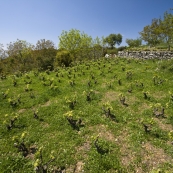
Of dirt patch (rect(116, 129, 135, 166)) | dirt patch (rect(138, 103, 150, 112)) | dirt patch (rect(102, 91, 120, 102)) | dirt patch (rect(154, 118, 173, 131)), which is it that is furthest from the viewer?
dirt patch (rect(102, 91, 120, 102))

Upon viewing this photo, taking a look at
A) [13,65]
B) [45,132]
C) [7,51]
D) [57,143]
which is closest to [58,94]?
[45,132]

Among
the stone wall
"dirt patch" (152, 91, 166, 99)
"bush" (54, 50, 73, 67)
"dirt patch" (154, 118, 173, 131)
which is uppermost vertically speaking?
"bush" (54, 50, 73, 67)

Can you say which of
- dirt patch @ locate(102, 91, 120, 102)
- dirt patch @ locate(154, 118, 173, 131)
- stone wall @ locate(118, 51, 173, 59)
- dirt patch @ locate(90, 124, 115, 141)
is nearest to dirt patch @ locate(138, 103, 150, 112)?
dirt patch @ locate(154, 118, 173, 131)

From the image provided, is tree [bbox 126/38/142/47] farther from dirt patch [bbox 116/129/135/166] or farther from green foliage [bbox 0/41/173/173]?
dirt patch [bbox 116/129/135/166]

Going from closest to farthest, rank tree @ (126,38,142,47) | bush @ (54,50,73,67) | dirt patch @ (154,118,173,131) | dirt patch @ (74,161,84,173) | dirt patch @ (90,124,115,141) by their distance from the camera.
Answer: dirt patch @ (74,161,84,173)
dirt patch @ (90,124,115,141)
dirt patch @ (154,118,173,131)
bush @ (54,50,73,67)
tree @ (126,38,142,47)

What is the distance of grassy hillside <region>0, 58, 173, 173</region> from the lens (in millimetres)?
6398

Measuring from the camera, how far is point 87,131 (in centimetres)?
855

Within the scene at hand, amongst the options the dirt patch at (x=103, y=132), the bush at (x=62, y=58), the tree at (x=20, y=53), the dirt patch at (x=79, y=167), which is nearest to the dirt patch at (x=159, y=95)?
the dirt patch at (x=103, y=132)

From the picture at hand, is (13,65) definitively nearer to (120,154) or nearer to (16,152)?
(16,152)

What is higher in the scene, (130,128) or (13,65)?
(13,65)

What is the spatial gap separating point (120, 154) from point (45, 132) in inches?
189

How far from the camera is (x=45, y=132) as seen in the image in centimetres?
865

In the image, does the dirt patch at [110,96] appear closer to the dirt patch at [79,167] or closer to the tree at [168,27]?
the dirt patch at [79,167]

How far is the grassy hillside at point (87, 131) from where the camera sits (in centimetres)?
640
